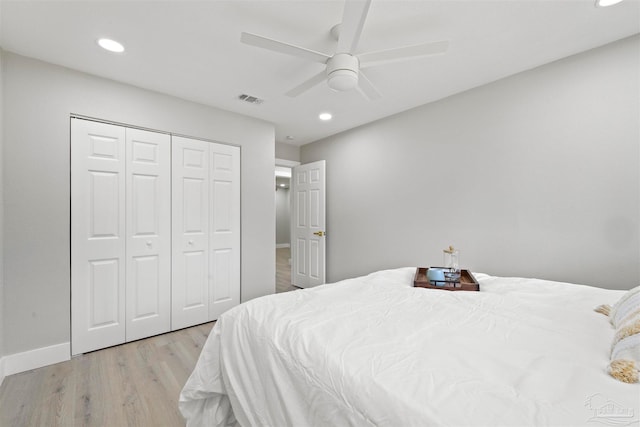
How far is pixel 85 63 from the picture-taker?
7.58 feet

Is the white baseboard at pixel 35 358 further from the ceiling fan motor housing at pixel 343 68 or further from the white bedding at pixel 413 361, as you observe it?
the ceiling fan motor housing at pixel 343 68

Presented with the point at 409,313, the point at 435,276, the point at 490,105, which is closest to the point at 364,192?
the point at 490,105

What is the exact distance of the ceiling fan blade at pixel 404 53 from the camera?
1.66 m

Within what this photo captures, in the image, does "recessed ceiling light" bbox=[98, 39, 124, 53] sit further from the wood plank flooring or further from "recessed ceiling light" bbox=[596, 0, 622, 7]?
"recessed ceiling light" bbox=[596, 0, 622, 7]

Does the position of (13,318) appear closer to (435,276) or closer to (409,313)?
(409,313)

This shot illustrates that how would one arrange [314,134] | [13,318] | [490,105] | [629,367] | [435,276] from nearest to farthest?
[629,367], [435,276], [13,318], [490,105], [314,134]

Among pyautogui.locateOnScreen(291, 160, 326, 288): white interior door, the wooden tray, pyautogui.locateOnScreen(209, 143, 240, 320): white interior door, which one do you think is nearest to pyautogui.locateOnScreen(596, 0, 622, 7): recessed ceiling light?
the wooden tray

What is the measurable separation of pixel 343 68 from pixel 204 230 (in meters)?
2.27

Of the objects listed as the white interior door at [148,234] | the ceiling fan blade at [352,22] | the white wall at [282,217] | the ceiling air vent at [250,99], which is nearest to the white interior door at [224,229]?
the white interior door at [148,234]

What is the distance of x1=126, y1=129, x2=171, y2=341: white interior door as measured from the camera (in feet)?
8.82

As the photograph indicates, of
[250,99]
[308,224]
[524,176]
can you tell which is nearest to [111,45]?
[250,99]

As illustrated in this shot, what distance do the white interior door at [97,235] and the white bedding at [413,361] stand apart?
1.63 m

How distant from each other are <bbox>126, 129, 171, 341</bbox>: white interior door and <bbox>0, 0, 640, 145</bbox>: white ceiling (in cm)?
65

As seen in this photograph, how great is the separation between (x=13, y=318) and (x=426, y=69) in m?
3.91
